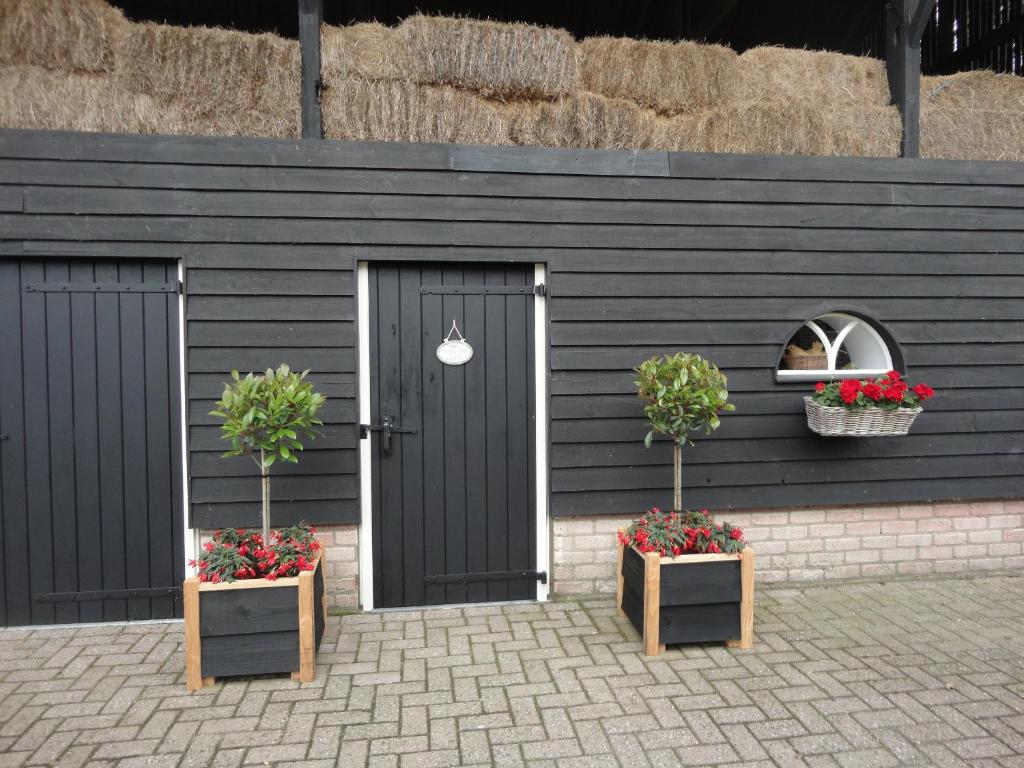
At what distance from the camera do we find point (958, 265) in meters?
3.86

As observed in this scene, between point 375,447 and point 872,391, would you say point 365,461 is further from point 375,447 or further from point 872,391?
point 872,391

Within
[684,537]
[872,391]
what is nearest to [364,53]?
[684,537]

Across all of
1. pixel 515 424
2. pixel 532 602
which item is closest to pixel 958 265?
pixel 515 424

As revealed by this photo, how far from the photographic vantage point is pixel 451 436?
3.55 metres

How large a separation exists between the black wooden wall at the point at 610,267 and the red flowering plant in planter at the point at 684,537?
0.43 metres

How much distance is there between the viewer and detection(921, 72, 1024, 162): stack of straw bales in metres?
4.03

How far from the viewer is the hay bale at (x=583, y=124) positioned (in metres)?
3.65

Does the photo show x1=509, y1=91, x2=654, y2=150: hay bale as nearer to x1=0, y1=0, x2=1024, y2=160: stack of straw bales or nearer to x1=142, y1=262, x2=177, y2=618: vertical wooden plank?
x1=0, y1=0, x2=1024, y2=160: stack of straw bales

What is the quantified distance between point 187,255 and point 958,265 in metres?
4.66

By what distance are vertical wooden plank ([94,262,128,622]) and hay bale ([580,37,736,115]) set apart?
306cm

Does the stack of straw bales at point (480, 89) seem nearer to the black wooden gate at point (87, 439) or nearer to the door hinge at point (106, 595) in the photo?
the black wooden gate at point (87, 439)

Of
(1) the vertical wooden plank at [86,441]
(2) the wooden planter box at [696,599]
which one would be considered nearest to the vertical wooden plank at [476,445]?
(2) the wooden planter box at [696,599]

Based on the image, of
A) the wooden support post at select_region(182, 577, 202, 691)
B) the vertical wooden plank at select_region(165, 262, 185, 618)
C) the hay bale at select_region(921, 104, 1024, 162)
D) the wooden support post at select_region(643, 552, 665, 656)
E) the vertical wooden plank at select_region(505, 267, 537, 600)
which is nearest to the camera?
the wooden support post at select_region(182, 577, 202, 691)

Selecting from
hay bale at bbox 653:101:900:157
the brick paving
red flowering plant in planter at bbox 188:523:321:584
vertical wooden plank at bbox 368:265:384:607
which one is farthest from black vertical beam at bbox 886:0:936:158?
red flowering plant in planter at bbox 188:523:321:584
